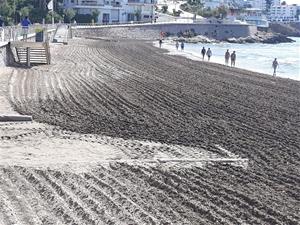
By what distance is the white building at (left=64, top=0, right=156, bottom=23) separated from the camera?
10000cm

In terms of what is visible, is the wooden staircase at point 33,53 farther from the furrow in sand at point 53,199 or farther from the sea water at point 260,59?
the furrow in sand at point 53,199

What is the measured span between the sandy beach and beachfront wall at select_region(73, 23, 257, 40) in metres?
59.1

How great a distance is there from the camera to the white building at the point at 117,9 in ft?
328

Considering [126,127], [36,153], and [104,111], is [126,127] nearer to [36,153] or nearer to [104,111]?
[104,111]

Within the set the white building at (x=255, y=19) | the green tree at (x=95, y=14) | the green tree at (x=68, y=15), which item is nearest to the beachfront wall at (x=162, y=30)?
the green tree at (x=68, y=15)

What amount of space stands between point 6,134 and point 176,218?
20.4ft

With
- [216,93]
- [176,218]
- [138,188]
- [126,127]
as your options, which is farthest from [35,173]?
→ [216,93]

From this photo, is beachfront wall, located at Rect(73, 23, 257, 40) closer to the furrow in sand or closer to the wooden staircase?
the wooden staircase

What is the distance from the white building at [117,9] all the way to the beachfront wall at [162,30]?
27.7 feet

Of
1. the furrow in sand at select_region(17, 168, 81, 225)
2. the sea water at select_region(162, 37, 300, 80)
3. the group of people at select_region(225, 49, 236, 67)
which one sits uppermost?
the furrow in sand at select_region(17, 168, 81, 225)

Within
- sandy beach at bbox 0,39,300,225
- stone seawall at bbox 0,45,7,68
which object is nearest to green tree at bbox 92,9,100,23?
stone seawall at bbox 0,45,7,68

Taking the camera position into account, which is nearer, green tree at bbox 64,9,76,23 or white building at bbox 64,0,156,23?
green tree at bbox 64,9,76,23

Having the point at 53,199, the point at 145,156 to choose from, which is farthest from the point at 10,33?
the point at 53,199

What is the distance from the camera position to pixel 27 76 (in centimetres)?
2447
